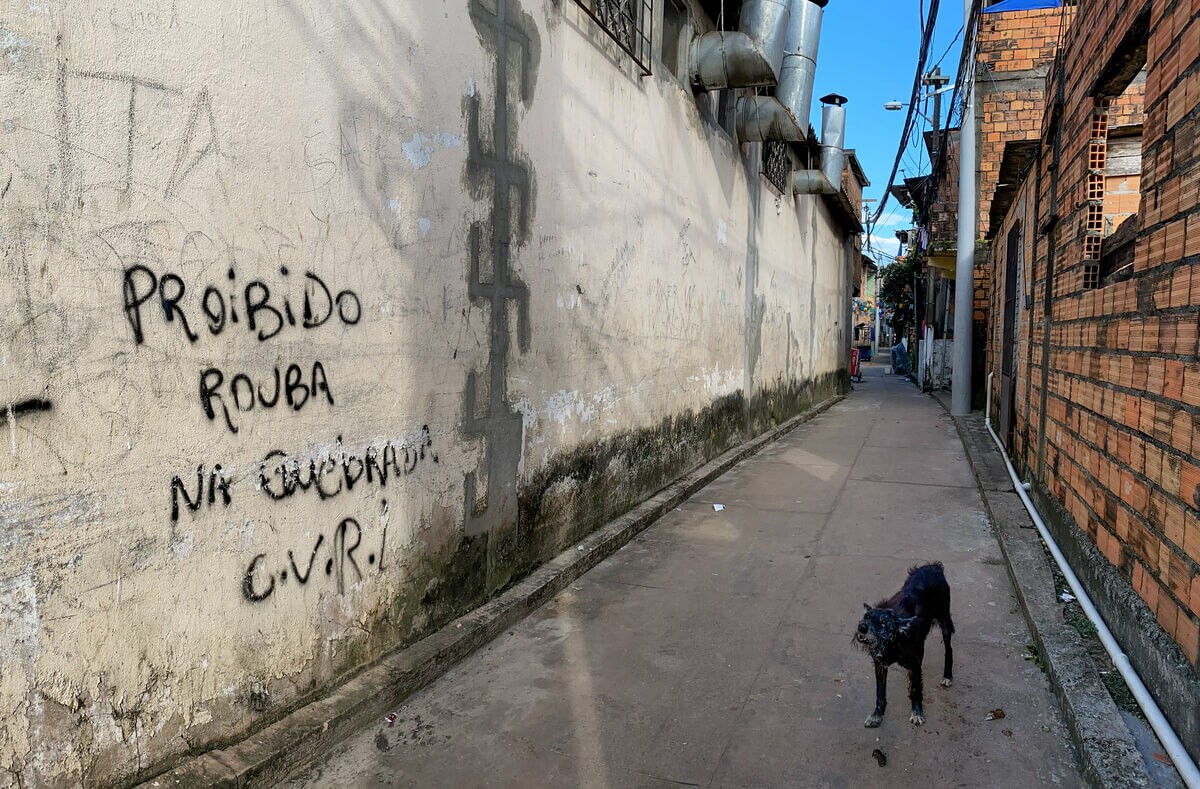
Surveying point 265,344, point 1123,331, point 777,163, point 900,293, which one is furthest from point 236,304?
point 900,293

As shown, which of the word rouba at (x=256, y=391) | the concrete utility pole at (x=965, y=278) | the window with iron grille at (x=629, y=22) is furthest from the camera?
the concrete utility pole at (x=965, y=278)

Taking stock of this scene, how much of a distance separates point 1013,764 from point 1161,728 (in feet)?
1.66

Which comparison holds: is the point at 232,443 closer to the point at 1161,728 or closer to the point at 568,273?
the point at 568,273

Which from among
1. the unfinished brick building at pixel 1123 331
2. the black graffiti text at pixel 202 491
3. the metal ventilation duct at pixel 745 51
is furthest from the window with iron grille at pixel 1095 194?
the black graffiti text at pixel 202 491

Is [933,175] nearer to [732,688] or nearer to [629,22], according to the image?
[629,22]

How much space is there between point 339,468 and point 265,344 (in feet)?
2.09

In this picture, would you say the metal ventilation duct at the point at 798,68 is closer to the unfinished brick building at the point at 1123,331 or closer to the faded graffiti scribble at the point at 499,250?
the unfinished brick building at the point at 1123,331

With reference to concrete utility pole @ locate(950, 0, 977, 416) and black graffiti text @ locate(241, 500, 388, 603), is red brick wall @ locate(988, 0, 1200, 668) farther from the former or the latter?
concrete utility pole @ locate(950, 0, 977, 416)

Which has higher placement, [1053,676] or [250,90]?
[250,90]

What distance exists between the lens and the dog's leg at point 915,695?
3.08 metres

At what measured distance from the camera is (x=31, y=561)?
2.10 metres

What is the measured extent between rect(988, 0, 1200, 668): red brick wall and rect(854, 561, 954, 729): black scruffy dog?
80cm

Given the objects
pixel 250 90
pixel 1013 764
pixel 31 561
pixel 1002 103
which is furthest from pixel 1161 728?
pixel 1002 103

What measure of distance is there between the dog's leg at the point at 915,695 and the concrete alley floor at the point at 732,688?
41 mm
